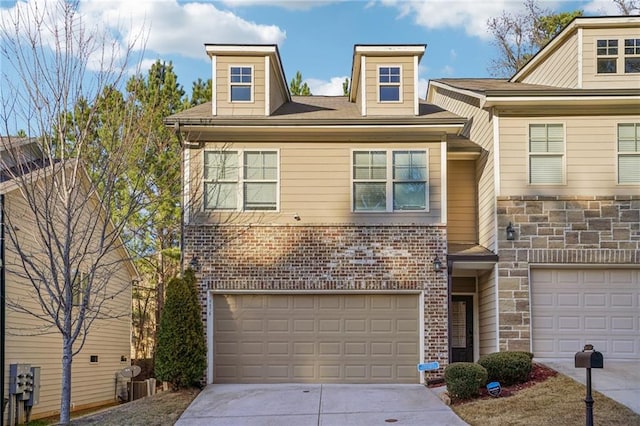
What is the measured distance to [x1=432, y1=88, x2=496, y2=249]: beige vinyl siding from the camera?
13695 millimetres

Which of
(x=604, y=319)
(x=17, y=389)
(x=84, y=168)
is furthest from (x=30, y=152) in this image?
(x=604, y=319)

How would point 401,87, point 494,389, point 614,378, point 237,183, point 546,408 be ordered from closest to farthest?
point 546,408
point 494,389
point 614,378
point 237,183
point 401,87

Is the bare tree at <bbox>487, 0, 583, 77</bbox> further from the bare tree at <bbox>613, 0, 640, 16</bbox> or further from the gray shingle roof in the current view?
the gray shingle roof

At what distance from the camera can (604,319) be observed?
43.2 feet

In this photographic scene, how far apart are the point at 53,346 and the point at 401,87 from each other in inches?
364

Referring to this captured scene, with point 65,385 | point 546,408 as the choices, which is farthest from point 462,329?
point 65,385

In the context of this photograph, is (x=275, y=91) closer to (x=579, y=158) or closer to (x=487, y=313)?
(x=579, y=158)

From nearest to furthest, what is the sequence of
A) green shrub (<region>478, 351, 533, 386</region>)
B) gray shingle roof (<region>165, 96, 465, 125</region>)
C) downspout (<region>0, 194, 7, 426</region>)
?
green shrub (<region>478, 351, 533, 386</region>)
downspout (<region>0, 194, 7, 426</region>)
gray shingle roof (<region>165, 96, 465, 125</region>)

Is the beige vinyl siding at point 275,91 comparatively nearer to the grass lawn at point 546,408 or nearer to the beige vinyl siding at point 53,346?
the beige vinyl siding at point 53,346

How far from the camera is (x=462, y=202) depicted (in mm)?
14891

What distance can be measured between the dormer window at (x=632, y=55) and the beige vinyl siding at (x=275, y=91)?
7183 millimetres

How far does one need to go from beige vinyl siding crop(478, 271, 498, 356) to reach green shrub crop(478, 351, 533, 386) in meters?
1.53

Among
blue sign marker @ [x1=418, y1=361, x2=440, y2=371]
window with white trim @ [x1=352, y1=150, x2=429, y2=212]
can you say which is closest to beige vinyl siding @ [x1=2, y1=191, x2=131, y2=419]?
window with white trim @ [x1=352, y1=150, x2=429, y2=212]

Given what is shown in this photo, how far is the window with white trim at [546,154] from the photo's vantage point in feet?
43.8
